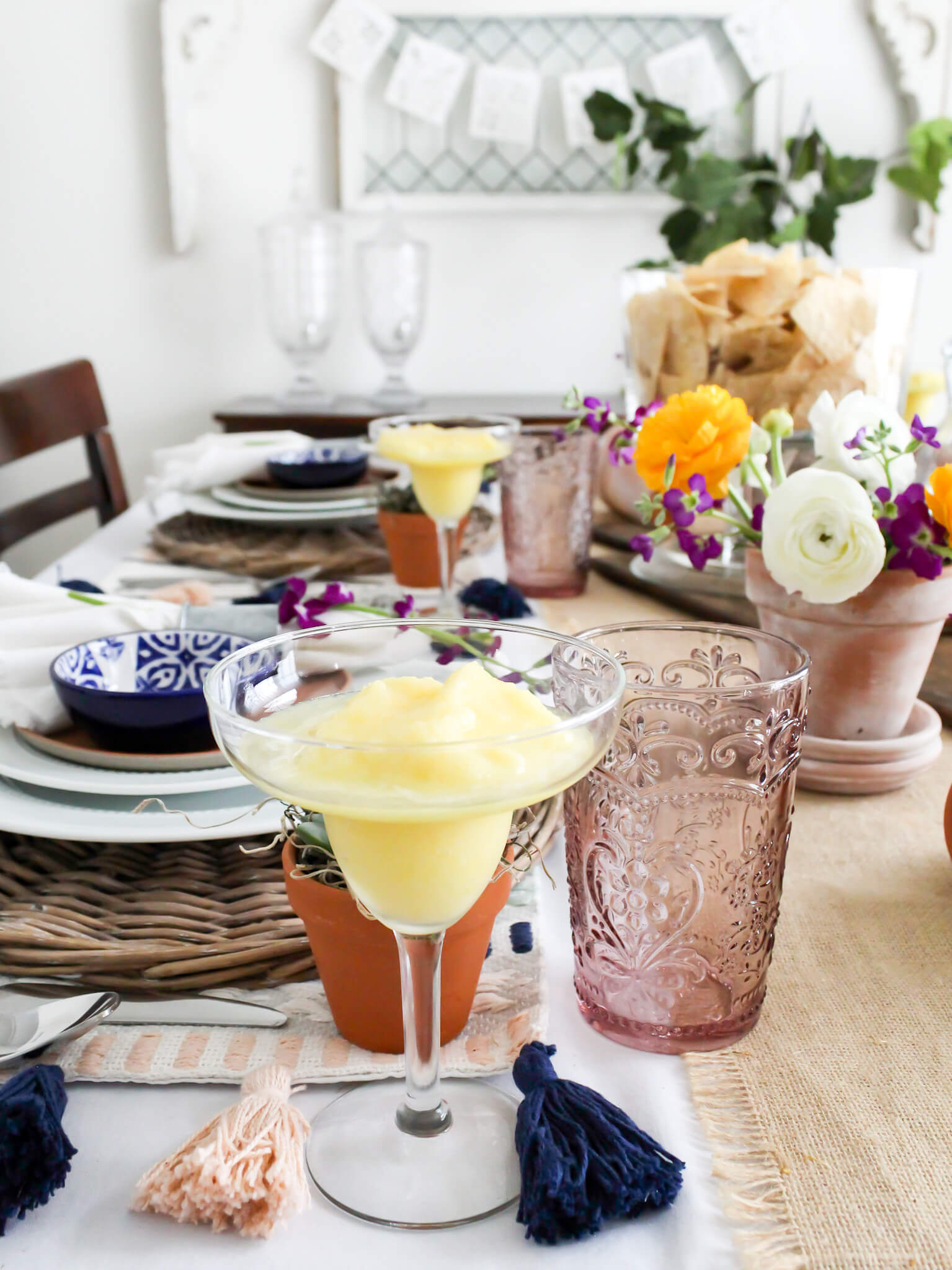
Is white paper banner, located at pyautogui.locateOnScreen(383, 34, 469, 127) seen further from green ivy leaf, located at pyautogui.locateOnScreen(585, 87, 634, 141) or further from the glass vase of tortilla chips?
the glass vase of tortilla chips

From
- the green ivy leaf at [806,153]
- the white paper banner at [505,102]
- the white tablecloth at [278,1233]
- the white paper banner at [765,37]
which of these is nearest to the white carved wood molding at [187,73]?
the white paper banner at [505,102]

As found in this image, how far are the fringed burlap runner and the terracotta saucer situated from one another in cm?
5

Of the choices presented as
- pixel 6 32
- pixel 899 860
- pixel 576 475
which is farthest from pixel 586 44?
pixel 899 860

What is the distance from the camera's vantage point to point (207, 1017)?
0.52 meters

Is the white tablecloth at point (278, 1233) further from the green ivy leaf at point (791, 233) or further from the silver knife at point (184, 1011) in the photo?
the green ivy leaf at point (791, 233)

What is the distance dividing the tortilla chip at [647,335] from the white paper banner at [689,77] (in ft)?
4.73

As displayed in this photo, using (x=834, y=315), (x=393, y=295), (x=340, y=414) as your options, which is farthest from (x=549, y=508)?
(x=393, y=295)

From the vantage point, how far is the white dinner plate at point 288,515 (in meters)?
1.33

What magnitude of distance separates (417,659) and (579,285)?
7.81 ft

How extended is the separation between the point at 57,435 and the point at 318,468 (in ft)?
1.90

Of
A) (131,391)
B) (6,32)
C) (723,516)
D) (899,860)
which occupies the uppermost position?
(6,32)

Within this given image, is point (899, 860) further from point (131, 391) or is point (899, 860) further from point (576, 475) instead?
point (131, 391)

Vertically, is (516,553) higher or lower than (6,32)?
lower

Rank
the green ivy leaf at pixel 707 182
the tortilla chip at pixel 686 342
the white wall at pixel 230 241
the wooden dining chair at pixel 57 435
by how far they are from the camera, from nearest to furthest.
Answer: the tortilla chip at pixel 686 342 < the wooden dining chair at pixel 57 435 < the green ivy leaf at pixel 707 182 < the white wall at pixel 230 241
